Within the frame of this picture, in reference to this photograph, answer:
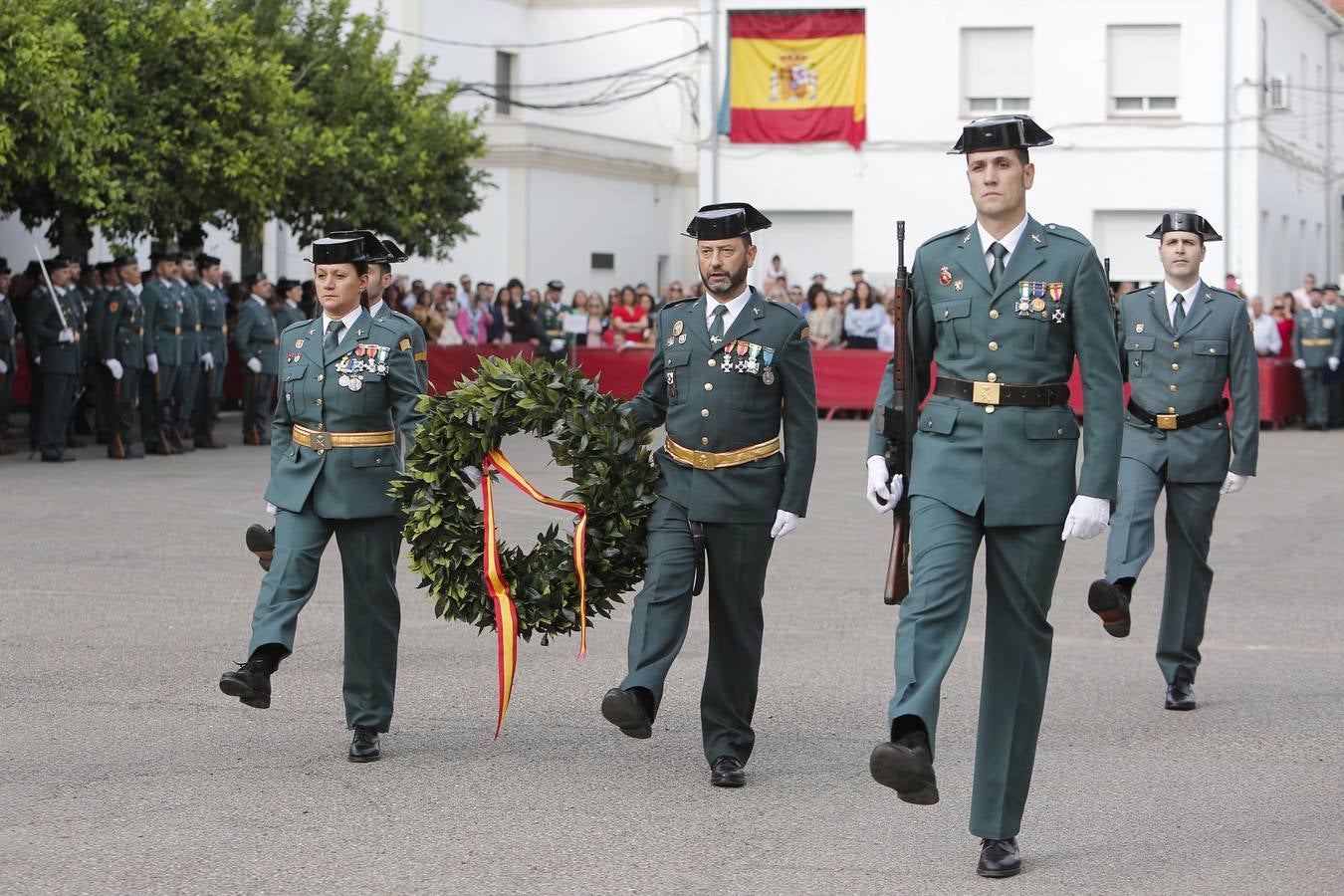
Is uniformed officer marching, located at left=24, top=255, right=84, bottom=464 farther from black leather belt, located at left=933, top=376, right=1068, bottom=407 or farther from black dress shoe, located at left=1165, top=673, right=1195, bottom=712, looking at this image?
black leather belt, located at left=933, top=376, right=1068, bottom=407

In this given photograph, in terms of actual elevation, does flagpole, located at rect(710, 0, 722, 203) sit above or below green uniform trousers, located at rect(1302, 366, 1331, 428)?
above

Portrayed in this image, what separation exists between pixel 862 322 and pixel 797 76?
37.3ft

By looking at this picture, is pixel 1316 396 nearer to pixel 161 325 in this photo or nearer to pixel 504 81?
pixel 161 325

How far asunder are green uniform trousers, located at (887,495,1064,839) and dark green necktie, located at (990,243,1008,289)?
0.71 m

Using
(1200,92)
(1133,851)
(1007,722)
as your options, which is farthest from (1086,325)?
(1200,92)

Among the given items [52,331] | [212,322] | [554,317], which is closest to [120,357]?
[52,331]

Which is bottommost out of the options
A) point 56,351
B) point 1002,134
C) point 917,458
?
point 917,458

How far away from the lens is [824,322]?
30031mm

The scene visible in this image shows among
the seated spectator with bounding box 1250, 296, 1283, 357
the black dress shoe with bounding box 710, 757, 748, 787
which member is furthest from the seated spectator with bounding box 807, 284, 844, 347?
the black dress shoe with bounding box 710, 757, 748, 787

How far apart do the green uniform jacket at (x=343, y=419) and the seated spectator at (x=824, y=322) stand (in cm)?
2206

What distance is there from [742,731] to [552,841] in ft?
3.72

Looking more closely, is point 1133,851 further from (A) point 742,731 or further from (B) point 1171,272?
(B) point 1171,272

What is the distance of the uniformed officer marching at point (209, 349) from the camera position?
2194 cm

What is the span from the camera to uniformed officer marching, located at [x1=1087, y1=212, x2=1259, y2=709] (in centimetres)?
884
